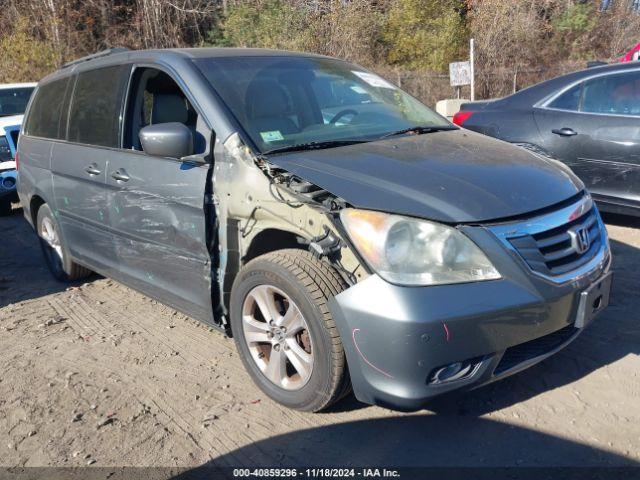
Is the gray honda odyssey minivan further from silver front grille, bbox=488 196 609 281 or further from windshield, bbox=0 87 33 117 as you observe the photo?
windshield, bbox=0 87 33 117

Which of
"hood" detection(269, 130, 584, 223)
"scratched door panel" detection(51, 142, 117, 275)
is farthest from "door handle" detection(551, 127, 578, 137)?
"scratched door panel" detection(51, 142, 117, 275)

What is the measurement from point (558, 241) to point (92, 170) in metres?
3.08

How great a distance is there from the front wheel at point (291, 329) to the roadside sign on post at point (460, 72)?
12.3 meters

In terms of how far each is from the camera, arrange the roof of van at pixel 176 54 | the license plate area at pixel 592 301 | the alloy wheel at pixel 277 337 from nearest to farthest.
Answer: the license plate area at pixel 592 301
the alloy wheel at pixel 277 337
the roof of van at pixel 176 54

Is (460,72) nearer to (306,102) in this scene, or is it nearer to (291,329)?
(306,102)

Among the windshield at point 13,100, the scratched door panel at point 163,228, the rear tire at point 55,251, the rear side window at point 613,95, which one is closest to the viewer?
the scratched door panel at point 163,228

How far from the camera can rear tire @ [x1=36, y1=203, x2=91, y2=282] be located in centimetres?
515

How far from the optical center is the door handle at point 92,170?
4160mm

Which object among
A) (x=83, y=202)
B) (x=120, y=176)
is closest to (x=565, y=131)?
(x=120, y=176)

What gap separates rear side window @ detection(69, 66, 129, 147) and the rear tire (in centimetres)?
95

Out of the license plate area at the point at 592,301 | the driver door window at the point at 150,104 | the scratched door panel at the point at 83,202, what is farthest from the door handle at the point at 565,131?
the scratched door panel at the point at 83,202

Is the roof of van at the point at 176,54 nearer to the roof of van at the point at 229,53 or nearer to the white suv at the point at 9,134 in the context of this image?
the roof of van at the point at 229,53

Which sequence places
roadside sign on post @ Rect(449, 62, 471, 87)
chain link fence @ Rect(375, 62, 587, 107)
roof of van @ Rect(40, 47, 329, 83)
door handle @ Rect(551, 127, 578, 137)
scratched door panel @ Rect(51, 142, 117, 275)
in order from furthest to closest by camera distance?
chain link fence @ Rect(375, 62, 587, 107)
roadside sign on post @ Rect(449, 62, 471, 87)
door handle @ Rect(551, 127, 578, 137)
scratched door panel @ Rect(51, 142, 117, 275)
roof of van @ Rect(40, 47, 329, 83)

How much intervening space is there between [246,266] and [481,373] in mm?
1258
